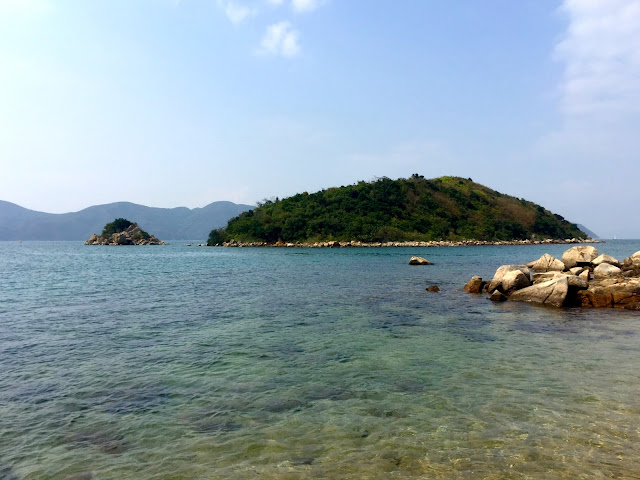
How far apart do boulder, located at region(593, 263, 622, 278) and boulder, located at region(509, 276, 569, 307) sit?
27.6ft

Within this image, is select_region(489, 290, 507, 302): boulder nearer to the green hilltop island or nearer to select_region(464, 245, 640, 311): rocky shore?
select_region(464, 245, 640, 311): rocky shore

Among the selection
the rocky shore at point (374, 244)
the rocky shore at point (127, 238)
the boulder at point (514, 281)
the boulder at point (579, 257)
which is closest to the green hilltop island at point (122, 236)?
the rocky shore at point (127, 238)

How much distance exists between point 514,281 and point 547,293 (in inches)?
108

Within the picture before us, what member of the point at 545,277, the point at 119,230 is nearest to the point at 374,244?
the point at 545,277

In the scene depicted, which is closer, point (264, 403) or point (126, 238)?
point (264, 403)

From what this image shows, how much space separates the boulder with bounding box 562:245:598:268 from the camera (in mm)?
34344

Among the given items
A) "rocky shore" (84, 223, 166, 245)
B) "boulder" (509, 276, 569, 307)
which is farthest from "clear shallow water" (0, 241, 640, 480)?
"rocky shore" (84, 223, 166, 245)

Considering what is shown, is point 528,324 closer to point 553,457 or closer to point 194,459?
point 553,457

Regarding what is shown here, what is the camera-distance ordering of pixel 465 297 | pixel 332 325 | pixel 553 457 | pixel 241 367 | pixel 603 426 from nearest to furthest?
pixel 553 457, pixel 603 426, pixel 241 367, pixel 332 325, pixel 465 297

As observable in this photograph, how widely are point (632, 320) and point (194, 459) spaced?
21161mm

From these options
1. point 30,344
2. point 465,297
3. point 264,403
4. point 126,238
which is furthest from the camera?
point 126,238

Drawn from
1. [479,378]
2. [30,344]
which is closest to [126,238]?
[30,344]

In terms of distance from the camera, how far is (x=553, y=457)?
6.75 meters

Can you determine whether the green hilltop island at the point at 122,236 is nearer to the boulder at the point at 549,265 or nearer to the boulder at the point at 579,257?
the boulder at the point at 549,265
